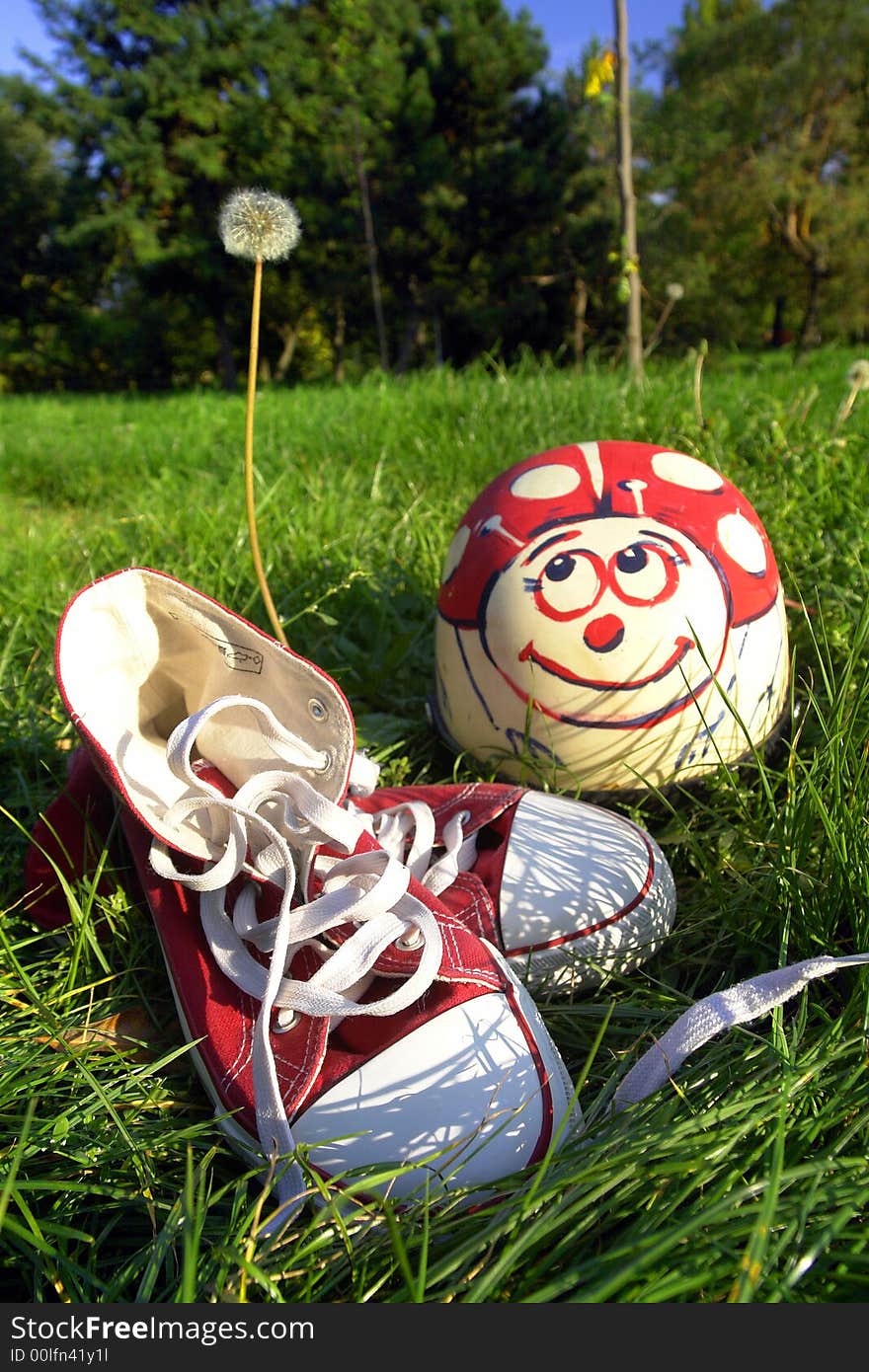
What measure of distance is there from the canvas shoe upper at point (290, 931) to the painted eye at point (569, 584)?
556mm

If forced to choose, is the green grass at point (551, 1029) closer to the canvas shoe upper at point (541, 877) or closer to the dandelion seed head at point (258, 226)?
the canvas shoe upper at point (541, 877)

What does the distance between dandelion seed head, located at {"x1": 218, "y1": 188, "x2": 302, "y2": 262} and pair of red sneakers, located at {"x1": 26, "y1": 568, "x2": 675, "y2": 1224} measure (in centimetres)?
65

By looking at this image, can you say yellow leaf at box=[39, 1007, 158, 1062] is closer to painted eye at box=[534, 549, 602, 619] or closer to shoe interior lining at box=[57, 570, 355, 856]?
shoe interior lining at box=[57, 570, 355, 856]

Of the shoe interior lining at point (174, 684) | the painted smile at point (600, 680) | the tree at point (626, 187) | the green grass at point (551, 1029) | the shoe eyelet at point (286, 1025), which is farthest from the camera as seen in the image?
the tree at point (626, 187)

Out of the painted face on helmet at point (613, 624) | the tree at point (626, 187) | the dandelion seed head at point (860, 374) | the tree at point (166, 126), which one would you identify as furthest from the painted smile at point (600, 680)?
the tree at point (166, 126)

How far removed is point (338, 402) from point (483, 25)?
21.1 metres

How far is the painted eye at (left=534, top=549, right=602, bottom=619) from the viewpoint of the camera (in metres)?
1.85

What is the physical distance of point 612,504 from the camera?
1.95 meters

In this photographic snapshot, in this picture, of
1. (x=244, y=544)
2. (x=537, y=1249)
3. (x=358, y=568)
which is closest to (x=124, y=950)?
(x=537, y=1249)

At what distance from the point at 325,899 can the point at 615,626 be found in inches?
33.0

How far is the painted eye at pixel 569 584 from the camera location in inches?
72.8

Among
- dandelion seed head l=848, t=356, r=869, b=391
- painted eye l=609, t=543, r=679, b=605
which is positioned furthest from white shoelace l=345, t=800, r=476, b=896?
dandelion seed head l=848, t=356, r=869, b=391

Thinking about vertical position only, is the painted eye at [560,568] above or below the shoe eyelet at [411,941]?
above

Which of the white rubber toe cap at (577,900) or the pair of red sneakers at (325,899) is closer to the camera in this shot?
the pair of red sneakers at (325,899)
